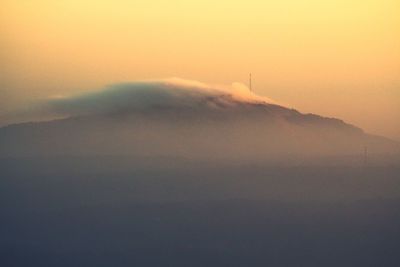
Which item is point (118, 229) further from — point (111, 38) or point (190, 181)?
point (111, 38)

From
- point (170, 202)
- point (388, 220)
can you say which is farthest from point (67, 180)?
point (388, 220)

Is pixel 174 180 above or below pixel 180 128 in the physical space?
below

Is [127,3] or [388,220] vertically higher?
[127,3]

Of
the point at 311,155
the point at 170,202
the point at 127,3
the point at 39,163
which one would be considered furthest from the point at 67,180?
the point at 311,155

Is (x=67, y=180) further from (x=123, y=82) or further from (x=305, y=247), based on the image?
(x=305, y=247)

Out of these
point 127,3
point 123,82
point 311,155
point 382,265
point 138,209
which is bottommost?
point 382,265

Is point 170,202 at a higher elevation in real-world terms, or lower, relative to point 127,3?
lower
